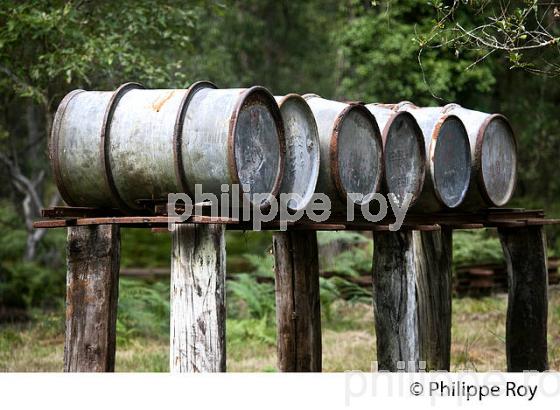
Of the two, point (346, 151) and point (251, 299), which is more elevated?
point (346, 151)

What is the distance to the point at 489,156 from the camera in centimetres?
783

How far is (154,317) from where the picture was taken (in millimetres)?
12906

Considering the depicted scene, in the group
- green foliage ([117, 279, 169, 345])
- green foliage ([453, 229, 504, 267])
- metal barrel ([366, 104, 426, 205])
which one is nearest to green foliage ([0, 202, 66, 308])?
green foliage ([117, 279, 169, 345])

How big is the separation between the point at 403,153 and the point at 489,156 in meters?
1.13

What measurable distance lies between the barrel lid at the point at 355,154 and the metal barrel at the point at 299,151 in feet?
0.45

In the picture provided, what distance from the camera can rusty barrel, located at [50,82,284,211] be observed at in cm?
525

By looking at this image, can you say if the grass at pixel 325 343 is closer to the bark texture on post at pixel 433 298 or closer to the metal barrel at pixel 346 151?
the bark texture on post at pixel 433 298

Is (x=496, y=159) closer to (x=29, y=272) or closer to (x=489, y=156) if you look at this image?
(x=489, y=156)

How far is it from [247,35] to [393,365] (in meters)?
19.0

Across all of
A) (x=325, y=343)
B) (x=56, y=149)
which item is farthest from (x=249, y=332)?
(x=56, y=149)

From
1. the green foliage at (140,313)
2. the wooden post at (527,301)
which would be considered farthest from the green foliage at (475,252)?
the wooden post at (527,301)

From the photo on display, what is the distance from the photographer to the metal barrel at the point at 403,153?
6910 millimetres

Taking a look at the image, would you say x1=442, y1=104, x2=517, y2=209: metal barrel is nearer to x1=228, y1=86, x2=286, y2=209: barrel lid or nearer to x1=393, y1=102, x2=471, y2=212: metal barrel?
x1=393, y1=102, x2=471, y2=212: metal barrel

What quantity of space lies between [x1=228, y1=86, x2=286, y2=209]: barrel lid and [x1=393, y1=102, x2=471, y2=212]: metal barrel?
190 centimetres
